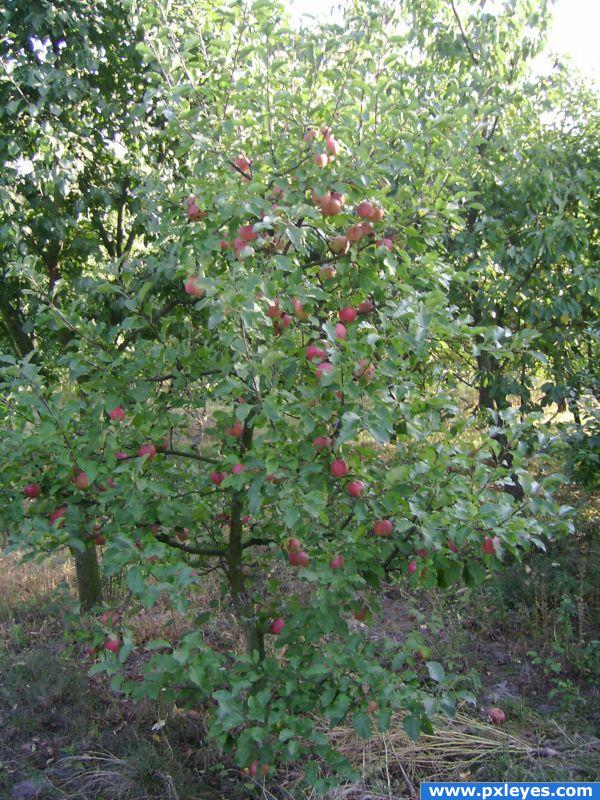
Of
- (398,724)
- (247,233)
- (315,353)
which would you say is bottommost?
(398,724)

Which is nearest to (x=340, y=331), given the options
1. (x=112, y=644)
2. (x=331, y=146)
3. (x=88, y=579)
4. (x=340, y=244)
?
(x=340, y=244)

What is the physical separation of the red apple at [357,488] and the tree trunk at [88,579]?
110 inches

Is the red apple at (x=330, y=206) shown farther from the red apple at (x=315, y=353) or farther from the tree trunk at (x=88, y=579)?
the tree trunk at (x=88, y=579)

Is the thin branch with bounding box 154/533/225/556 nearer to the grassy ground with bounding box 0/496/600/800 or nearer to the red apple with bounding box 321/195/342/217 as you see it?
the grassy ground with bounding box 0/496/600/800

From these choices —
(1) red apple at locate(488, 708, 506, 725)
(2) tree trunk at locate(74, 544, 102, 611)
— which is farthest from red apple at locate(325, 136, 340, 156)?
(2) tree trunk at locate(74, 544, 102, 611)

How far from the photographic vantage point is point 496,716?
10.2ft

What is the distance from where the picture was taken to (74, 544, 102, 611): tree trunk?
4375 millimetres

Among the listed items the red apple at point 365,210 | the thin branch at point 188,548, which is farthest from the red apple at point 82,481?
the red apple at point 365,210

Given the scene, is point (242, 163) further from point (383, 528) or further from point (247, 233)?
point (383, 528)

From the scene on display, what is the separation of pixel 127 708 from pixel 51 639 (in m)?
0.97

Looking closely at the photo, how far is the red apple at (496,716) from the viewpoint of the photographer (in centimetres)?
310

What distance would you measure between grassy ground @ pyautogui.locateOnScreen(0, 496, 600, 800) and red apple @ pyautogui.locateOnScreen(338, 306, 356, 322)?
1.44 meters

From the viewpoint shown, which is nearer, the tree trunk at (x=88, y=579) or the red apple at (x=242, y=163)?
the red apple at (x=242, y=163)

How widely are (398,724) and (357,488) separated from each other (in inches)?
61.6
